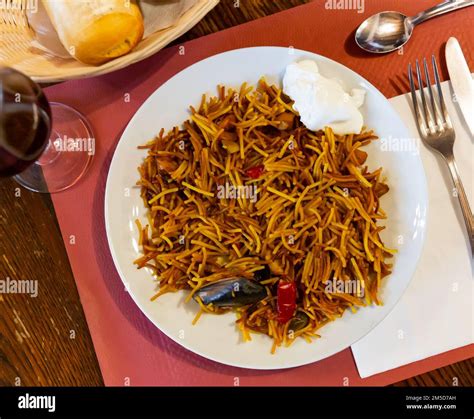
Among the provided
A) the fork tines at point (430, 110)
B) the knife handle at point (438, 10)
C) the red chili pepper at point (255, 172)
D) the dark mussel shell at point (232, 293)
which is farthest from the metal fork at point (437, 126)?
A: the dark mussel shell at point (232, 293)

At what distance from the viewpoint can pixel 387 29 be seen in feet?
3.73

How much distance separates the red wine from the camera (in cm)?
84

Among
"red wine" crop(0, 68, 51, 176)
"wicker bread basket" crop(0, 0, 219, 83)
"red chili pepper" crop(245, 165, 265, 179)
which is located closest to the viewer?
"red wine" crop(0, 68, 51, 176)

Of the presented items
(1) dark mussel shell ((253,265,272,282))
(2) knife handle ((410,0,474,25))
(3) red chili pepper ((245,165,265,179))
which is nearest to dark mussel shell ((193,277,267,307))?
(1) dark mussel shell ((253,265,272,282))

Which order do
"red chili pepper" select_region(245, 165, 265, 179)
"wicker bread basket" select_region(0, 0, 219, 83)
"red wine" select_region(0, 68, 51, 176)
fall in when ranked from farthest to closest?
1. "red chili pepper" select_region(245, 165, 265, 179)
2. "wicker bread basket" select_region(0, 0, 219, 83)
3. "red wine" select_region(0, 68, 51, 176)

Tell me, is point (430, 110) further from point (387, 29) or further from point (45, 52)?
point (45, 52)

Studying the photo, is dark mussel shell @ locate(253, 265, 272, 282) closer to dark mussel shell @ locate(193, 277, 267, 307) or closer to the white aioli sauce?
dark mussel shell @ locate(193, 277, 267, 307)

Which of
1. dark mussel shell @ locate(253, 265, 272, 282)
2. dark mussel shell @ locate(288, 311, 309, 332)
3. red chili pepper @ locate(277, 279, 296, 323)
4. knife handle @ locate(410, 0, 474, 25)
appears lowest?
dark mussel shell @ locate(288, 311, 309, 332)

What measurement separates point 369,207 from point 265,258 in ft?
0.84

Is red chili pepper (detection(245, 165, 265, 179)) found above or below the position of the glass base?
below

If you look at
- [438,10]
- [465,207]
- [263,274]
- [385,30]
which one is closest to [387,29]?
[385,30]

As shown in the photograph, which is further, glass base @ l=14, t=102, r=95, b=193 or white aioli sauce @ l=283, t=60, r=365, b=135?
glass base @ l=14, t=102, r=95, b=193

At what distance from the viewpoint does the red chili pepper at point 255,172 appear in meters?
1.05

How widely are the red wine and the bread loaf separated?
0.15 m
